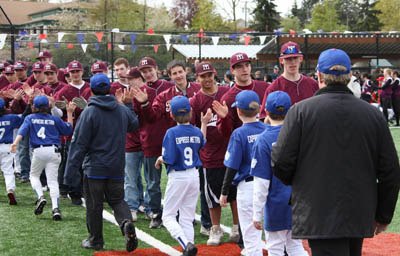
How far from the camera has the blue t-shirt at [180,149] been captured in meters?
6.70

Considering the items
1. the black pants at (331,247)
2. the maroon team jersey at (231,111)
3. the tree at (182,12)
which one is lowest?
the black pants at (331,247)

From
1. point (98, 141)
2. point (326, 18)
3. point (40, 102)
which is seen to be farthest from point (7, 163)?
point (326, 18)

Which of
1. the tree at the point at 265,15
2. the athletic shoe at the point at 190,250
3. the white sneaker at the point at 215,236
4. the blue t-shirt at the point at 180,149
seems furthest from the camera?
the tree at the point at 265,15

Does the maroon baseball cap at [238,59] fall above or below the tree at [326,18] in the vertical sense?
below

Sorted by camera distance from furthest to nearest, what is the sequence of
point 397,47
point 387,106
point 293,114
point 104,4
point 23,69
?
point 104,4
point 397,47
point 387,106
point 23,69
point 293,114

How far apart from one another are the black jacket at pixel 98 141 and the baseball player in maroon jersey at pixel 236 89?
1.14 m

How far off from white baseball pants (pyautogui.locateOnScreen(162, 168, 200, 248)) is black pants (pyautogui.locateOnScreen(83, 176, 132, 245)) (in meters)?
0.59

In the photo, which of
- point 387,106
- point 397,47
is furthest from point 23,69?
point 397,47

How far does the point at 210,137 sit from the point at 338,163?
369 cm

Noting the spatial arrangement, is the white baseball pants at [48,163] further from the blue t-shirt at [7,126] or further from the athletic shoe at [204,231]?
the athletic shoe at [204,231]

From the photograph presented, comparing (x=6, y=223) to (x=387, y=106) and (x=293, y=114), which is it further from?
(x=387, y=106)

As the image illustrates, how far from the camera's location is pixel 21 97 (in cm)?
1070

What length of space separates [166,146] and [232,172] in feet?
3.22

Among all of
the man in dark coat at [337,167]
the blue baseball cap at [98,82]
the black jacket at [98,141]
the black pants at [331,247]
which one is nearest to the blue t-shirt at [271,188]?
the man in dark coat at [337,167]
